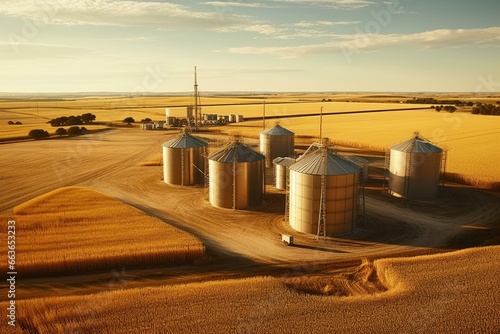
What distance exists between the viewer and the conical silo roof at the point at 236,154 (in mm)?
35344

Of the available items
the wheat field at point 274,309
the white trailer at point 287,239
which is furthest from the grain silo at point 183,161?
the wheat field at point 274,309

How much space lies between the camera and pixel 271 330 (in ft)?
54.8

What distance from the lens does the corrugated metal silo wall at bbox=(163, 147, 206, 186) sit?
43.8m

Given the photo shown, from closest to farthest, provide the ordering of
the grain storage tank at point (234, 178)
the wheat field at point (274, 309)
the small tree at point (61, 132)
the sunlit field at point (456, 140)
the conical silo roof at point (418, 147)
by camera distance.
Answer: the wheat field at point (274, 309)
the grain storage tank at point (234, 178)
the conical silo roof at point (418, 147)
the sunlit field at point (456, 140)
the small tree at point (61, 132)

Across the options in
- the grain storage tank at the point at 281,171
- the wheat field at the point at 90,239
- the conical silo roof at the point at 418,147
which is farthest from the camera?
the grain storage tank at the point at 281,171

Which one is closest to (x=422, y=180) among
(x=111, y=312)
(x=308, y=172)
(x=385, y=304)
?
(x=308, y=172)

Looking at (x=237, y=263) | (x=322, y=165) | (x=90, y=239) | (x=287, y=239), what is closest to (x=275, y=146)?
(x=322, y=165)

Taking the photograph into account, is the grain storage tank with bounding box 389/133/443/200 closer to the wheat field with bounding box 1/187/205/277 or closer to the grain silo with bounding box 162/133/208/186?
the grain silo with bounding box 162/133/208/186

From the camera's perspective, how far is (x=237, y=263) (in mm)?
24547

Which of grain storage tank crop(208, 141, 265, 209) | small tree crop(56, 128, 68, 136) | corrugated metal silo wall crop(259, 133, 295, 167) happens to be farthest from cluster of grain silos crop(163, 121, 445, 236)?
small tree crop(56, 128, 68, 136)

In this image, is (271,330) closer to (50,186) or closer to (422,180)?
(422,180)

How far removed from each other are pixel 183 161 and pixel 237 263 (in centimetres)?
2133

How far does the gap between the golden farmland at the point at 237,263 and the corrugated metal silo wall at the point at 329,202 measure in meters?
1.04

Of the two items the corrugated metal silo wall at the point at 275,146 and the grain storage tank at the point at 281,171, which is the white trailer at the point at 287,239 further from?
the corrugated metal silo wall at the point at 275,146
